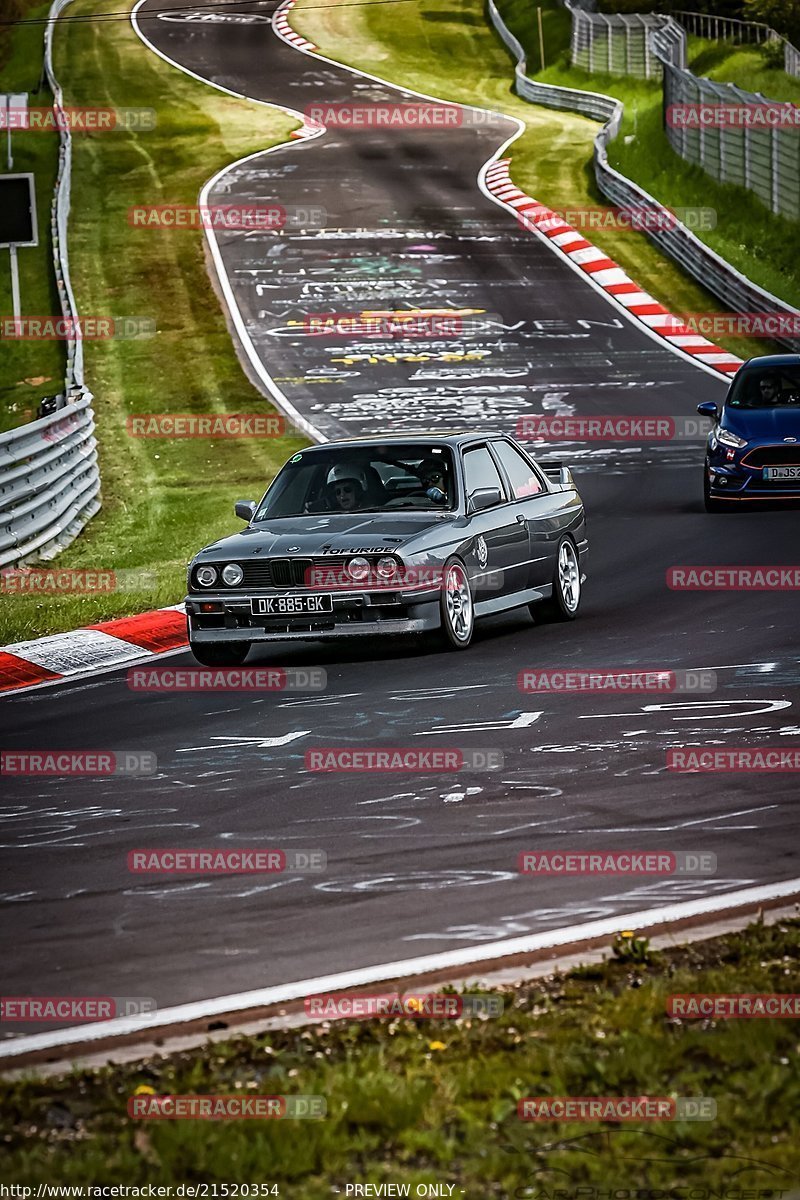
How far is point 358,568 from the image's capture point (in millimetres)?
12523

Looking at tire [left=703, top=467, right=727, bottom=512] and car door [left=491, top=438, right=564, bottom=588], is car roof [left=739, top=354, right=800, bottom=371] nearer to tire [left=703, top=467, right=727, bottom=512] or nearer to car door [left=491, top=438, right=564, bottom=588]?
tire [left=703, top=467, right=727, bottom=512]

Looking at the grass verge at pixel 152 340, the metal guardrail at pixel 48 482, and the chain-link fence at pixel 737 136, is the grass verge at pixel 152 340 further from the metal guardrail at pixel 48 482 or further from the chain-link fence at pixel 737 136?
the chain-link fence at pixel 737 136

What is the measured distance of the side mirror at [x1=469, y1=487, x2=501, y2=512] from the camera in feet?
44.6

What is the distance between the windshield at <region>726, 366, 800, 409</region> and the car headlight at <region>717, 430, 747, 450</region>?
25.1 inches

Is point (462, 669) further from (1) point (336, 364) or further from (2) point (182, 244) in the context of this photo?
(2) point (182, 244)

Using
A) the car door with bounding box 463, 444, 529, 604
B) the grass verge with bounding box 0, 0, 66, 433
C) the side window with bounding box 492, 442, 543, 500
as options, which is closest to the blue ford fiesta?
the side window with bounding box 492, 442, 543, 500

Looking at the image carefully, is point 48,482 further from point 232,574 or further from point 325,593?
point 325,593

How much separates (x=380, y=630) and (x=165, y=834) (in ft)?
14.9

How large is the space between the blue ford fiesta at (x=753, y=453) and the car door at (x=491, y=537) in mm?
5590

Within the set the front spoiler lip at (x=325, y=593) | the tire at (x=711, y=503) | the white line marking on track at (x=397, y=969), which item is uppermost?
the white line marking on track at (x=397, y=969)

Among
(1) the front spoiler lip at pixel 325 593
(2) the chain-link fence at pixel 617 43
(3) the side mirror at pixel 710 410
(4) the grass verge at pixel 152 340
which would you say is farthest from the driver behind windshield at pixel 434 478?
(2) the chain-link fence at pixel 617 43

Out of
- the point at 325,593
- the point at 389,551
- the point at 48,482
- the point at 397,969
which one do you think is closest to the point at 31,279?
the point at 48,482

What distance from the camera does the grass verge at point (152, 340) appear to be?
18.8m

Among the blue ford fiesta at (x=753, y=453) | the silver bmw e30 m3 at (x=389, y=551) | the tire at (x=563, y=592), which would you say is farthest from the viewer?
the blue ford fiesta at (x=753, y=453)
